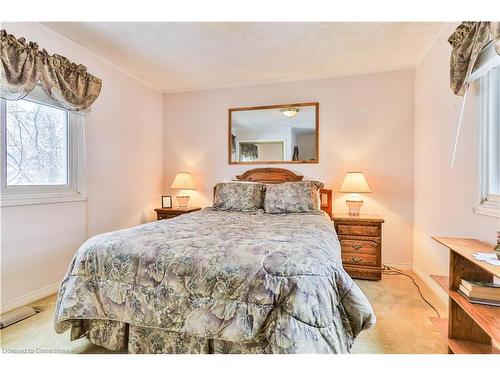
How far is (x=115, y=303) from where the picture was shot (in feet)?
4.78

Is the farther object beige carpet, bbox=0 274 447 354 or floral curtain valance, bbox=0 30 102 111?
floral curtain valance, bbox=0 30 102 111

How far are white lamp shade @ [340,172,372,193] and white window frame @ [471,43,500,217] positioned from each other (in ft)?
3.99

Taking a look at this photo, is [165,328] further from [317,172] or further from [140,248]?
[317,172]

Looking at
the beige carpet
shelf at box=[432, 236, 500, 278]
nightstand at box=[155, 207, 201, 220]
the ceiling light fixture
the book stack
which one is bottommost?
the beige carpet

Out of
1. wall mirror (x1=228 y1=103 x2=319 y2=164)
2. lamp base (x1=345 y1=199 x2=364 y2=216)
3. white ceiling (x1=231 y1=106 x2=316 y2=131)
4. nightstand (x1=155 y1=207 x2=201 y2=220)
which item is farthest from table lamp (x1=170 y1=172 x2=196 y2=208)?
lamp base (x1=345 y1=199 x2=364 y2=216)

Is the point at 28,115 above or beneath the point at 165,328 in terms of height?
above

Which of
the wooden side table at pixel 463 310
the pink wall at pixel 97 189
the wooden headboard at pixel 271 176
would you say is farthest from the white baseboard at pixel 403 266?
the pink wall at pixel 97 189

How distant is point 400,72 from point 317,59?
1.10 m

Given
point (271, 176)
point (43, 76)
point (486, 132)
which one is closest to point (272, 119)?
point (271, 176)

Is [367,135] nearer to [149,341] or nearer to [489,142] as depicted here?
[489,142]

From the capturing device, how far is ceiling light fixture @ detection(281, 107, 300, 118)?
354 centimetres

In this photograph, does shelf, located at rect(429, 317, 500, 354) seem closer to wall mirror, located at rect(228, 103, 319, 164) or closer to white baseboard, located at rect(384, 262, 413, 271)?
white baseboard, located at rect(384, 262, 413, 271)
